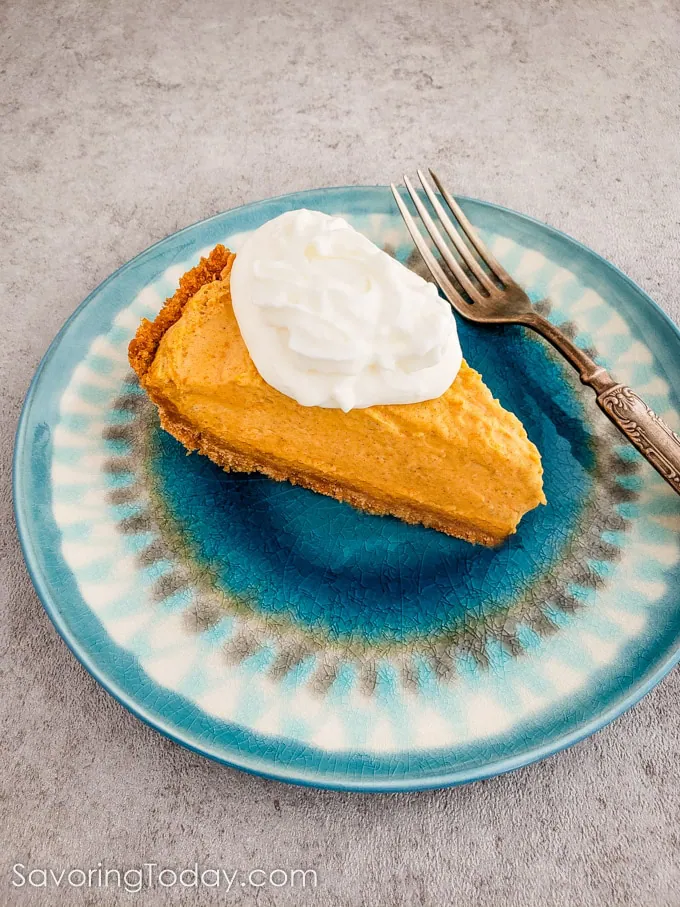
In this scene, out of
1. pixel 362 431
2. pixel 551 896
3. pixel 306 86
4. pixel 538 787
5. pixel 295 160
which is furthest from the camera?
pixel 306 86

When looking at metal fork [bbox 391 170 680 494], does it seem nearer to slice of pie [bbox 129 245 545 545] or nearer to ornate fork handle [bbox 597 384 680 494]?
ornate fork handle [bbox 597 384 680 494]

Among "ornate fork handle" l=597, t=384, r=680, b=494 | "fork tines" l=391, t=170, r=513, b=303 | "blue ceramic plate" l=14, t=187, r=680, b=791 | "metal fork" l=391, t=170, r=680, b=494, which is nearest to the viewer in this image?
"blue ceramic plate" l=14, t=187, r=680, b=791

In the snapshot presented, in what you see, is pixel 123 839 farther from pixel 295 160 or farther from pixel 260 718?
pixel 295 160

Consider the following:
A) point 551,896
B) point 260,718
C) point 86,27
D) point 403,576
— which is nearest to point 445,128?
point 86,27

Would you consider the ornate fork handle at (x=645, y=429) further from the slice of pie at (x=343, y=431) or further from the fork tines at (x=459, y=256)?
the fork tines at (x=459, y=256)

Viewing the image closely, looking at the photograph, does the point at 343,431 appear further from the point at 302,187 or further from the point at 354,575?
the point at 302,187

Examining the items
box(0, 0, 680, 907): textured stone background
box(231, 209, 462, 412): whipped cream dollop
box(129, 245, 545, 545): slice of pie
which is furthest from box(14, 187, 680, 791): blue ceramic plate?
box(231, 209, 462, 412): whipped cream dollop
